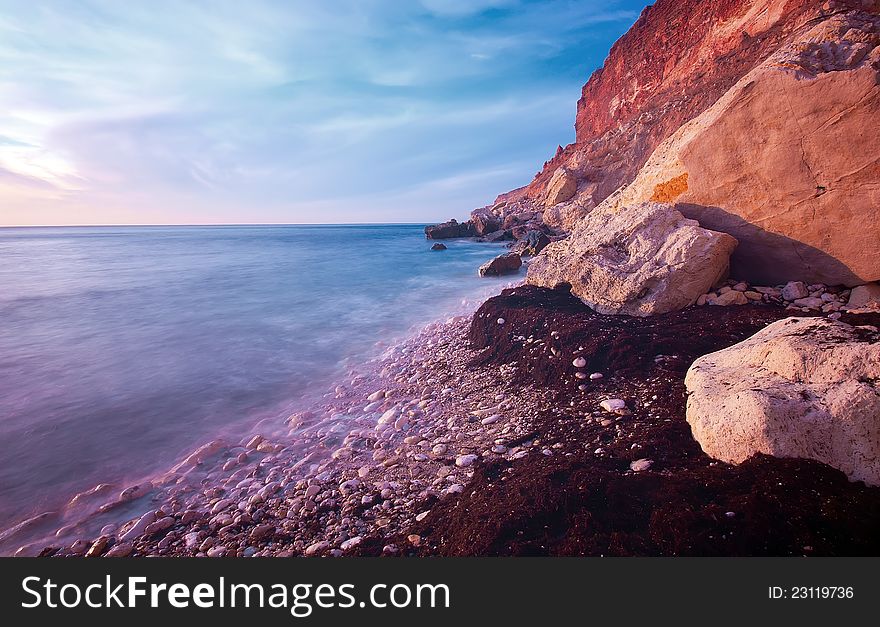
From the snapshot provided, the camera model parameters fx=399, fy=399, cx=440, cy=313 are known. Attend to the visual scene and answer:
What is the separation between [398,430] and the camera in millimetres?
4766

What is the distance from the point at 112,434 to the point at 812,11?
2822 cm

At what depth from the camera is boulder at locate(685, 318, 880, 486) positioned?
8.20ft

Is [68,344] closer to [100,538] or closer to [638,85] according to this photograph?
[100,538]

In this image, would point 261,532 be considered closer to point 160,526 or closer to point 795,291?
point 160,526

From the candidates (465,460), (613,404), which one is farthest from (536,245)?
(465,460)

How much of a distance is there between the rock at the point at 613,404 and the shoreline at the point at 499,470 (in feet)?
0.25

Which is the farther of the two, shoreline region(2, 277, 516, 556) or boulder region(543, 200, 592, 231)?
boulder region(543, 200, 592, 231)

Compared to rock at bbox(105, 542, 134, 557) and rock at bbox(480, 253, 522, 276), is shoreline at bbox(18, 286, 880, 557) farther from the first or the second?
rock at bbox(480, 253, 522, 276)

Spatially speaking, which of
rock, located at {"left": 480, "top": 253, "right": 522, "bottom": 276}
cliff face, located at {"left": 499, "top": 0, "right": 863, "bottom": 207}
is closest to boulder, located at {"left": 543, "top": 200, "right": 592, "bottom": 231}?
cliff face, located at {"left": 499, "top": 0, "right": 863, "bottom": 207}

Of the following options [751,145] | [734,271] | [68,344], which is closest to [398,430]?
[734,271]

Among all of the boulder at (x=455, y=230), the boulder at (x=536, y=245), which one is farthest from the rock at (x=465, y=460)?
the boulder at (x=455, y=230)

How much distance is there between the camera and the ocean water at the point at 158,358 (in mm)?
5086

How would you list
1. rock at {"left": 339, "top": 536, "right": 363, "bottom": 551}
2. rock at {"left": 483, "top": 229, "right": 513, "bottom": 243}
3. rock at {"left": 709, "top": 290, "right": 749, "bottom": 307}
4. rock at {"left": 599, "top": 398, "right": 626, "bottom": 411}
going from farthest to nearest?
rock at {"left": 483, "top": 229, "right": 513, "bottom": 243}
rock at {"left": 709, "top": 290, "right": 749, "bottom": 307}
rock at {"left": 599, "top": 398, "right": 626, "bottom": 411}
rock at {"left": 339, "top": 536, "right": 363, "bottom": 551}

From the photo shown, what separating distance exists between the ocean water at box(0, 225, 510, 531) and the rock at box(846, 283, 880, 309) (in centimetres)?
743
